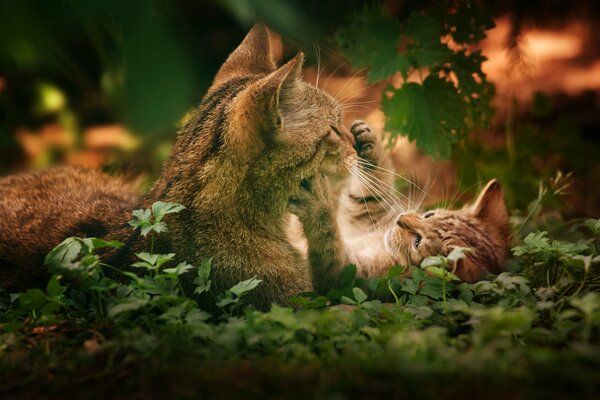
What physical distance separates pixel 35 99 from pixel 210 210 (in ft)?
10.2

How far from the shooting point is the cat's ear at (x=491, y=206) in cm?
334

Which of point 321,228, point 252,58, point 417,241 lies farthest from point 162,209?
point 417,241

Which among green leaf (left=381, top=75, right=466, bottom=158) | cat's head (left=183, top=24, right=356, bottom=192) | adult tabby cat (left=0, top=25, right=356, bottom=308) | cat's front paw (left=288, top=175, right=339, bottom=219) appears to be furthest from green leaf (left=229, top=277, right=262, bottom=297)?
green leaf (left=381, top=75, right=466, bottom=158)

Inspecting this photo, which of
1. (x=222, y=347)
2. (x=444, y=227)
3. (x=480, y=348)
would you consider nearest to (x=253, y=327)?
(x=222, y=347)

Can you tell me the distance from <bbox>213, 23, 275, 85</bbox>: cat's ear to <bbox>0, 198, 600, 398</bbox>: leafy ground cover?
1.01 m

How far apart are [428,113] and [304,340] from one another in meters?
1.86

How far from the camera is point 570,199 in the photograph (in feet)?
14.8

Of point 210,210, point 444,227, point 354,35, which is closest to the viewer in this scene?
point 210,210

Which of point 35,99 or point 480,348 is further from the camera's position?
point 35,99

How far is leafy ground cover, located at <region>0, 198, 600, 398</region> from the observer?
1619 mm

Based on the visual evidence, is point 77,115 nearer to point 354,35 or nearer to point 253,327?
point 354,35

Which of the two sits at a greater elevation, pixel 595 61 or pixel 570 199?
pixel 595 61

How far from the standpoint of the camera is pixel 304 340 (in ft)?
6.93

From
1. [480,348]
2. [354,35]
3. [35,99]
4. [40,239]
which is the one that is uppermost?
[35,99]
